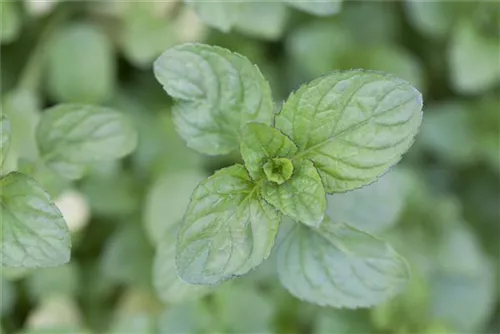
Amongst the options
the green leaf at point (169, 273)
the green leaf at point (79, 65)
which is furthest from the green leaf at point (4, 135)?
the green leaf at point (79, 65)

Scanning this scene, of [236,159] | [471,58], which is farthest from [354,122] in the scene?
[471,58]

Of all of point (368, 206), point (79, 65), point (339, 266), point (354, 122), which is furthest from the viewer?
point (79, 65)

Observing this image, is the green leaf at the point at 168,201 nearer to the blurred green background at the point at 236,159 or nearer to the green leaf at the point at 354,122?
the blurred green background at the point at 236,159

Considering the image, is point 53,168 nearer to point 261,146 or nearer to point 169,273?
point 169,273

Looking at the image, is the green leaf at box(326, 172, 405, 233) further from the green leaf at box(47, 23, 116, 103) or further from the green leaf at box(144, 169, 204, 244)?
the green leaf at box(47, 23, 116, 103)

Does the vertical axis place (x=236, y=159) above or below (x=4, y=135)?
below
